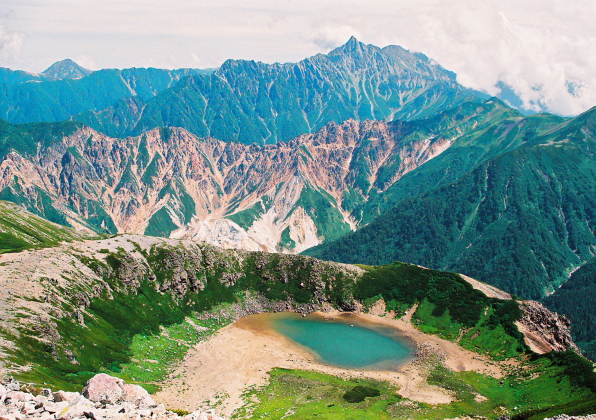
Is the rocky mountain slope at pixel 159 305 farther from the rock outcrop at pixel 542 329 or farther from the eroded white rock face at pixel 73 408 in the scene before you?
the eroded white rock face at pixel 73 408

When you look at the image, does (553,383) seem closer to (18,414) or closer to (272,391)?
(272,391)

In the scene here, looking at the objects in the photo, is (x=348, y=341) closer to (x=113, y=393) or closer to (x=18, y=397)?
(x=113, y=393)

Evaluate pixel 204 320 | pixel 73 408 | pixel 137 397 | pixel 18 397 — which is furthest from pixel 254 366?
pixel 73 408

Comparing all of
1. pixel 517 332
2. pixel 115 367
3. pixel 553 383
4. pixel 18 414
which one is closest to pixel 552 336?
pixel 517 332

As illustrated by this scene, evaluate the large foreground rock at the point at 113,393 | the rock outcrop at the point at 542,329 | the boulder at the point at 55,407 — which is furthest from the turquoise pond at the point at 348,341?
the boulder at the point at 55,407

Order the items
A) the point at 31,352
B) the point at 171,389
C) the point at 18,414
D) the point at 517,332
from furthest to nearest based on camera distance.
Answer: the point at 517,332, the point at 171,389, the point at 31,352, the point at 18,414

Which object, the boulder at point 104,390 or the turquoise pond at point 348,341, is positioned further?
the turquoise pond at point 348,341
